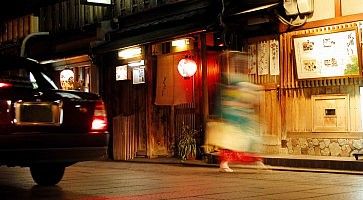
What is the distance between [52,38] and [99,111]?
54.9ft

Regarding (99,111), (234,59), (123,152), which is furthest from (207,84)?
(99,111)

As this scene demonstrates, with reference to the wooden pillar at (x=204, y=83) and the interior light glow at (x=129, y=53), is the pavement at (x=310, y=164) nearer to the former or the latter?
the wooden pillar at (x=204, y=83)

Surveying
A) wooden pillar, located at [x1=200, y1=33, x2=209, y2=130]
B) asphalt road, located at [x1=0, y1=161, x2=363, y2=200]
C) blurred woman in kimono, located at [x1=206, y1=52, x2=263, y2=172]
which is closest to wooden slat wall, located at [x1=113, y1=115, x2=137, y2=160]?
wooden pillar, located at [x1=200, y1=33, x2=209, y2=130]

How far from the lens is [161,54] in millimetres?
18203

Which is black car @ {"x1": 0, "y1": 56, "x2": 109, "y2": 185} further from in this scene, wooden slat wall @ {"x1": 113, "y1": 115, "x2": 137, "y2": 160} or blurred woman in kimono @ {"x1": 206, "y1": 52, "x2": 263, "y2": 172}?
wooden slat wall @ {"x1": 113, "y1": 115, "x2": 137, "y2": 160}

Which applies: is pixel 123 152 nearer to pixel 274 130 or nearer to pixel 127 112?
pixel 127 112

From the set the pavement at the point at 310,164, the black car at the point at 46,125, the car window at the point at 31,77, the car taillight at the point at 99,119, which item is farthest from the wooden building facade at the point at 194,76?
the black car at the point at 46,125

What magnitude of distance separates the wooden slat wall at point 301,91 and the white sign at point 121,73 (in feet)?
21.2

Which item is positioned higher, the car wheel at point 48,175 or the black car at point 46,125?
the black car at point 46,125

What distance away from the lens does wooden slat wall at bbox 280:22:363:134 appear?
13.6 meters

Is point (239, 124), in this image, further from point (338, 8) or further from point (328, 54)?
point (338, 8)

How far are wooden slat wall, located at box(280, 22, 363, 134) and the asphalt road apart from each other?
214cm

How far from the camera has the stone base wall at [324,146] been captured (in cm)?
1351

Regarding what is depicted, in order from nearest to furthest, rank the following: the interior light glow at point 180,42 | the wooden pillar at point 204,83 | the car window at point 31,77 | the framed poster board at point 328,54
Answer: the car window at point 31,77, the framed poster board at point 328,54, the wooden pillar at point 204,83, the interior light glow at point 180,42
